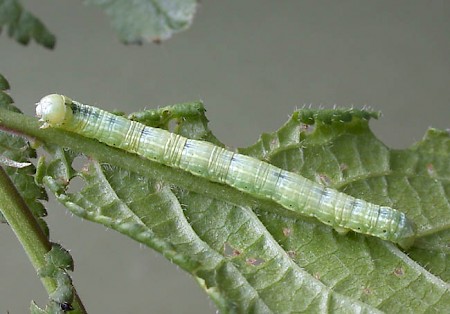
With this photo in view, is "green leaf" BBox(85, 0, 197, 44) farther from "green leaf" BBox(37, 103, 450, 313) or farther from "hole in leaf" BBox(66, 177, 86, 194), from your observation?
"hole in leaf" BBox(66, 177, 86, 194)

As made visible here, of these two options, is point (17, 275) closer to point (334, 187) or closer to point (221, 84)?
point (221, 84)

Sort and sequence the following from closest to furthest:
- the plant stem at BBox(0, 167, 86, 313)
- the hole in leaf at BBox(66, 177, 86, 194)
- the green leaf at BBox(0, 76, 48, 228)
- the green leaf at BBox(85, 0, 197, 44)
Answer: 1. the green leaf at BBox(85, 0, 197, 44)
2. the plant stem at BBox(0, 167, 86, 313)
3. the green leaf at BBox(0, 76, 48, 228)
4. the hole in leaf at BBox(66, 177, 86, 194)

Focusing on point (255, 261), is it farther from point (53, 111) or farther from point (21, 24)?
point (21, 24)

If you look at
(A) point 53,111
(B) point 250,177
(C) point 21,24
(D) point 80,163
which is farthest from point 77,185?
(C) point 21,24

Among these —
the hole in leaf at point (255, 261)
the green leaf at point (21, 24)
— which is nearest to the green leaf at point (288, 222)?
the hole in leaf at point (255, 261)

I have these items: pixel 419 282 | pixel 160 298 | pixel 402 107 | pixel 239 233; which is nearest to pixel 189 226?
pixel 239 233

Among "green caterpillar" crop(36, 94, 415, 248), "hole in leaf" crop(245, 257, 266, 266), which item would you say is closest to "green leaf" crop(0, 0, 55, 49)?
"green caterpillar" crop(36, 94, 415, 248)
